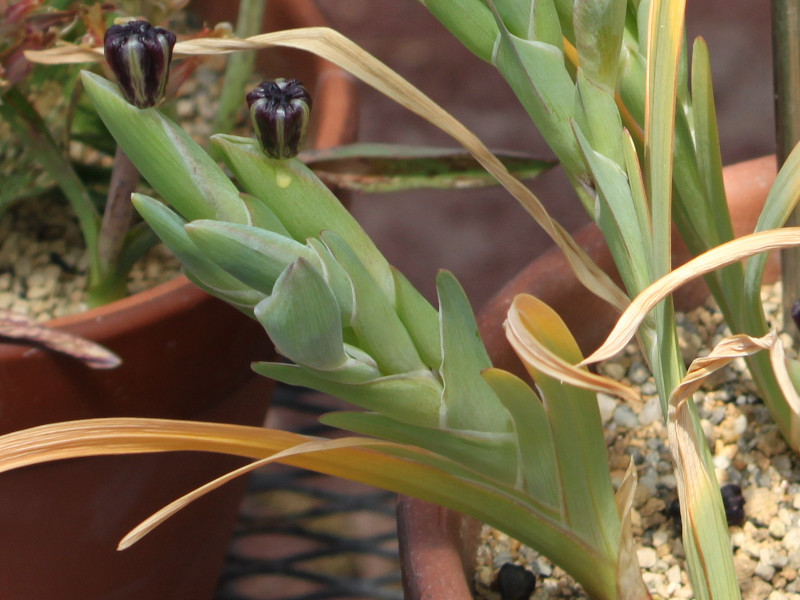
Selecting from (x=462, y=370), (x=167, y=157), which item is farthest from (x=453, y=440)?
(x=167, y=157)

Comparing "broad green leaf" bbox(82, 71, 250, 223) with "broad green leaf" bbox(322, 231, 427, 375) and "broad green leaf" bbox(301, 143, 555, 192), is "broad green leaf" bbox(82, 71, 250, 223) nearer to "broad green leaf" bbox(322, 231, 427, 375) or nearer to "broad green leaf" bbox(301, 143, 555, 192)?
→ "broad green leaf" bbox(322, 231, 427, 375)

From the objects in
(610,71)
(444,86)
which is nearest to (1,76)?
(610,71)

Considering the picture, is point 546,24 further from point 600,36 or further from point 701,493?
point 701,493

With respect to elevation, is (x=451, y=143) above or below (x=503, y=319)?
below

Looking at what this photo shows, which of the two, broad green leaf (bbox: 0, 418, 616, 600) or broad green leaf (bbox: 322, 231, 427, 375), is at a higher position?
broad green leaf (bbox: 322, 231, 427, 375)

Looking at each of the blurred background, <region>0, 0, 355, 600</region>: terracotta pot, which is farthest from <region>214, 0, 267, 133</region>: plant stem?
the blurred background

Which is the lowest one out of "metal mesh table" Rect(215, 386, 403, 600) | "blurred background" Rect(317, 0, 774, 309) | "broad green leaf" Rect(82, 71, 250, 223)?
"metal mesh table" Rect(215, 386, 403, 600)

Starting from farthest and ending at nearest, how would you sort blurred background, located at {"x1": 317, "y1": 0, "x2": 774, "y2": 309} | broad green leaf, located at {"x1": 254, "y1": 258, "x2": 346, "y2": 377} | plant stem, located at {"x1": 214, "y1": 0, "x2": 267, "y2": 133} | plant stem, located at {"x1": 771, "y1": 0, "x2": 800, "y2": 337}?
blurred background, located at {"x1": 317, "y1": 0, "x2": 774, "y2": 309}, plant stem, located at {"x1": 214, "y1": 0, "x2": 267, "y2": 133}, plant stem, located at {"x1": 771, "y1": 0, "x2": 800, "y2": 337}, broad green leaf, located at {"x1": 254, "y1": 258, "x2": 346, "y2": 377}
